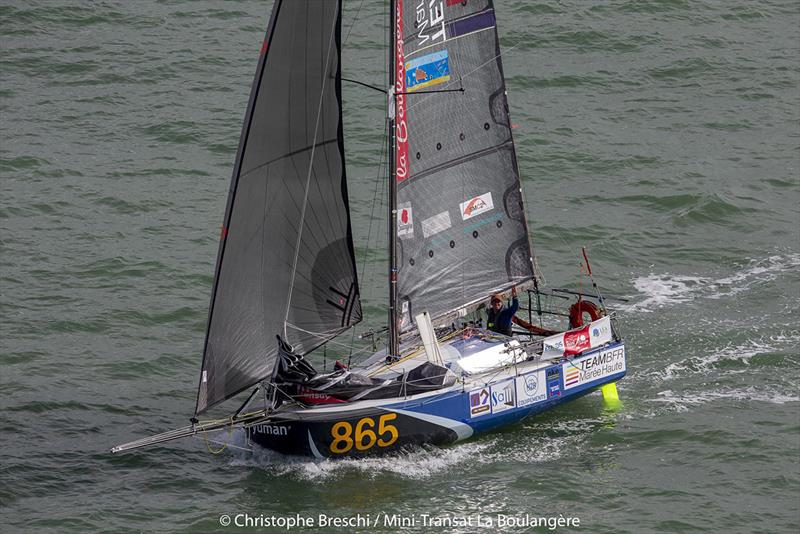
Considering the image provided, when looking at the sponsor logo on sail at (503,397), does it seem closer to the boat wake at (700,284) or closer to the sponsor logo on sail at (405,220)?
the sponsor logo on sail at (405,220)

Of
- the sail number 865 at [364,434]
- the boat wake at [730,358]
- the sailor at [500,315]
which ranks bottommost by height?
the boat wake at [730,358]

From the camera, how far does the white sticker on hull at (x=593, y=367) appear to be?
94.9 feet

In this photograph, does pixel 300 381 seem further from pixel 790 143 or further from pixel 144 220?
pixel 790 143

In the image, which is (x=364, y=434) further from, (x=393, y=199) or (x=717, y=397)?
(x=717, y=397)

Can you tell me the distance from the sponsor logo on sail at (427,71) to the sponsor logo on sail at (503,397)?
6.10 m

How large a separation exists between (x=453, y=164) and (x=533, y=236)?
9438mm

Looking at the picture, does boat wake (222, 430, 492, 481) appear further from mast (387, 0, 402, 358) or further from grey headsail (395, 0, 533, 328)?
grey headsail (395, 0, 533, 328)

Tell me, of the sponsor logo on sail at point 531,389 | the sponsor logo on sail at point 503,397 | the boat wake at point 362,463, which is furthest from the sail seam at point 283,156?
the sponsor logo on sail at point 531,389

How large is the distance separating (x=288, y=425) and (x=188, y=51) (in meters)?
23.8

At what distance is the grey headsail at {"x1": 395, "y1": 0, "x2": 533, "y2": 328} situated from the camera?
1081 inches

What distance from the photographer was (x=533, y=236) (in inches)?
1484

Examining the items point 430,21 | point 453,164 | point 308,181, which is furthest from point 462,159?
point 308,181

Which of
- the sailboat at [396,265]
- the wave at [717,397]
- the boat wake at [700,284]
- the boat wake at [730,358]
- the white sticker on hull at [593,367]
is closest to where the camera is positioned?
the sailboat at [396,265]

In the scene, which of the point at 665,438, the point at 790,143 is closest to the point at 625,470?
the point at 665,438
